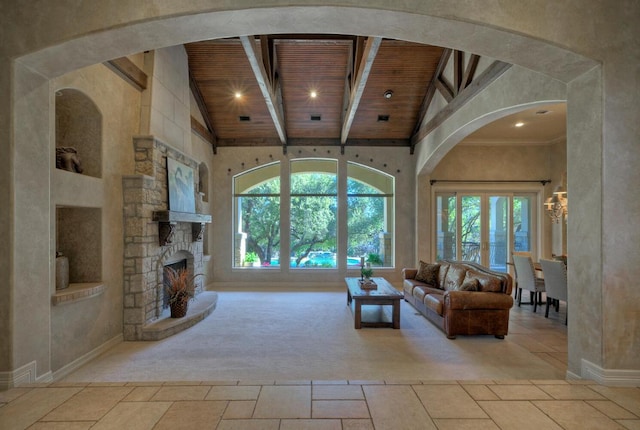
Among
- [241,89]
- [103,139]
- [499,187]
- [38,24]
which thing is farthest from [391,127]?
[38,24]

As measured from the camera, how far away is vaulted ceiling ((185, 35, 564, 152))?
557 cm

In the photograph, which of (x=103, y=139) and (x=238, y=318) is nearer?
(x=103, y=139)

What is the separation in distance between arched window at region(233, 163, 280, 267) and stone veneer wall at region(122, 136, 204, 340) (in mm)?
3382

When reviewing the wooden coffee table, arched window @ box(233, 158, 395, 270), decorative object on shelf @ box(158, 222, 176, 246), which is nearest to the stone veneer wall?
decorative object on shelf @ box(158, 222, 176, 246)

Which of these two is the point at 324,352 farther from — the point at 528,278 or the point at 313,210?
the point at 313,210

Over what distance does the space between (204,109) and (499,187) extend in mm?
7112

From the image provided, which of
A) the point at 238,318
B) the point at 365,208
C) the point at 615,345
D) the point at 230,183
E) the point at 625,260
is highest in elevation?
the point at 230,183

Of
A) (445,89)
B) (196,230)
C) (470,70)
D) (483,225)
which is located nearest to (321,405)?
(196,230)

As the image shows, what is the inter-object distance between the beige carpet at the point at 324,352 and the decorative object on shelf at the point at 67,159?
2123mm

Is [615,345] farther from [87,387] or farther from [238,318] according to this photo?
[238,318]

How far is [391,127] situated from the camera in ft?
25.5

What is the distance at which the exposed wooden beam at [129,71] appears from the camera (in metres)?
3.91

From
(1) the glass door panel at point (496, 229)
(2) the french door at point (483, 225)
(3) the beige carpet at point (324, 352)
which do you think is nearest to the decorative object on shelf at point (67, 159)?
(3) the beige carpet at point (324, 352)

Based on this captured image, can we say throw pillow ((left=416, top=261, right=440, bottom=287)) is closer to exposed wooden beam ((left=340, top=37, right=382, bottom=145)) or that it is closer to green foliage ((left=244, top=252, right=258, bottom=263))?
exposed wooden beam ((left=340, top=37, right=382, bottom=145))
